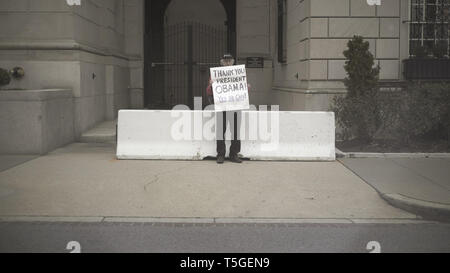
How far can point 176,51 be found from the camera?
22.9 m

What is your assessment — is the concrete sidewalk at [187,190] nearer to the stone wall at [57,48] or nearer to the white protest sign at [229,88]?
the white protest sign at [229,88]

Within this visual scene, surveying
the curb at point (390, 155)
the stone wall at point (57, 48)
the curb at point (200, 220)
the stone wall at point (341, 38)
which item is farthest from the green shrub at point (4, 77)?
the curb at point (390, 155)

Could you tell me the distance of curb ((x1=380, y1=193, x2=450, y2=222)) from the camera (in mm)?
7316

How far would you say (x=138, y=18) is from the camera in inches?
831

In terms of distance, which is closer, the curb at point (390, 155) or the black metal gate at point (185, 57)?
the curb at point (390, 155)

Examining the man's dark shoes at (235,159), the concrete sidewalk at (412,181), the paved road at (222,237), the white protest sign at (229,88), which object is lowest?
the paved road at (222,237)

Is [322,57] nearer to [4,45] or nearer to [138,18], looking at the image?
[4,45]

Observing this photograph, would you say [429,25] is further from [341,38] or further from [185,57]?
[185,57]

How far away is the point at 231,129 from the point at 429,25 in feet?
21.6

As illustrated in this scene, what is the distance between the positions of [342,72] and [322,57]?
60 cm

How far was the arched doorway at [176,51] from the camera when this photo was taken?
21.6m

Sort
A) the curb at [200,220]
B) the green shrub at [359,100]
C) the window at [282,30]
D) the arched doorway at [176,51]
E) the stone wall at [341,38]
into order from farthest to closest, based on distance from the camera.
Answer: the arched doorway at [176,51] < the window at [282,30] < the stone wall at [341,38] < the green shrub at [359,100] < the curb at [200,220]
